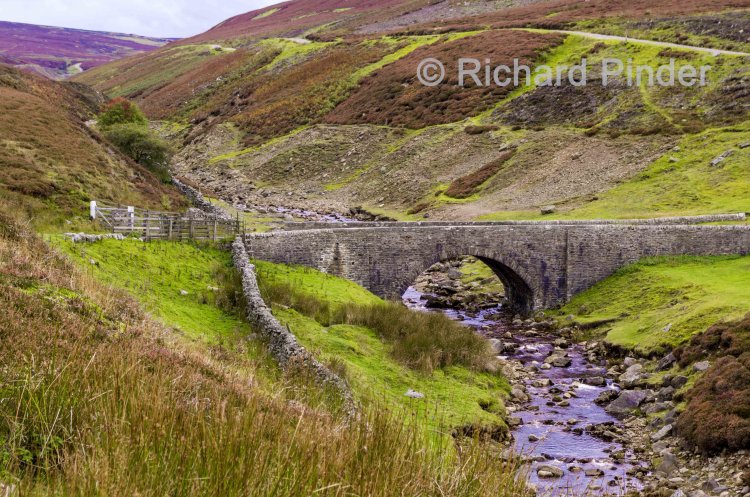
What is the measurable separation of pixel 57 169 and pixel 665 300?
29989 mm

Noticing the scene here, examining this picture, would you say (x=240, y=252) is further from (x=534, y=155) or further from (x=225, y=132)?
(x=225, y=132)

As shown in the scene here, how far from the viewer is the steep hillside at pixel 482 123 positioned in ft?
172

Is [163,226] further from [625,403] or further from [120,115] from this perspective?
[120,115]

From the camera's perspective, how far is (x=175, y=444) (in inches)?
205

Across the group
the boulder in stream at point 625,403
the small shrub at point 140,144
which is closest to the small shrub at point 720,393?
the boulder in stream at point 625,403

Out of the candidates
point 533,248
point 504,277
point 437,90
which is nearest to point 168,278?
point 533,248

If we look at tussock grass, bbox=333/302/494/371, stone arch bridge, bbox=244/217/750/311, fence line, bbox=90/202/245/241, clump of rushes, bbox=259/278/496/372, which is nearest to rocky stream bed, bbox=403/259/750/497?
tussock grass, bbox=333/302/494/371

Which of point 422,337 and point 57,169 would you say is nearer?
point 422,337

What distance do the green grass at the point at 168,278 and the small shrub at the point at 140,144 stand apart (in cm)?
2528

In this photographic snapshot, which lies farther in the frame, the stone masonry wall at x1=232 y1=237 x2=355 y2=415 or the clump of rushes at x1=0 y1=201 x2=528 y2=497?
the stone masonry wall at x1=232 y1=237 x2=355 y2=415

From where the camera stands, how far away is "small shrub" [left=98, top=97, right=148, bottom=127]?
55.8 m

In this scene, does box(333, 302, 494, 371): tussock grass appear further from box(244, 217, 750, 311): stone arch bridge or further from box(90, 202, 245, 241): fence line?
box(90, 202, 245, 241): fence line

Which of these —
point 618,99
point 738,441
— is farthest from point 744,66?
point 738,441

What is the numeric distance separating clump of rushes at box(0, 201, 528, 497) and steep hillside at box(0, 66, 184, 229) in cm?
2126
